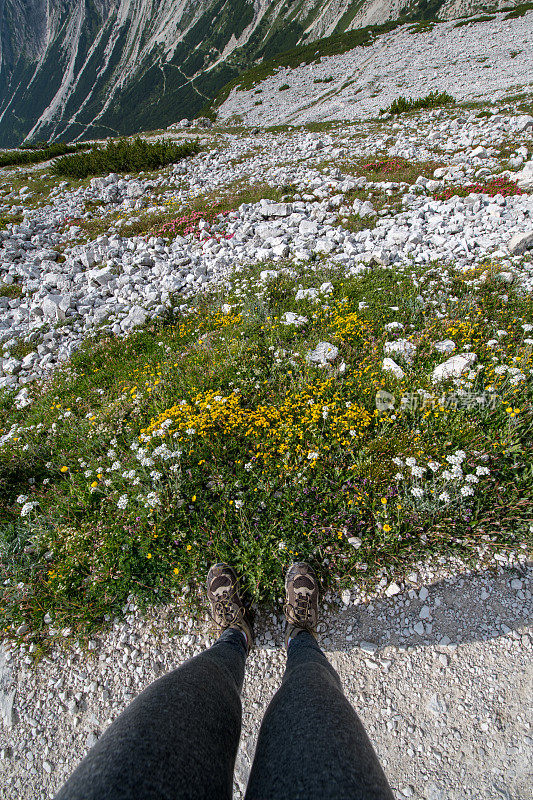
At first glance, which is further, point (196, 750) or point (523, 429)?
point (523, 429)

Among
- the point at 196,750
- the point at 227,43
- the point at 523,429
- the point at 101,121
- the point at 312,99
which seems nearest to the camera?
the point at 196,750

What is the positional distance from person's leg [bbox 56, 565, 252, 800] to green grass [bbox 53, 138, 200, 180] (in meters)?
27.8

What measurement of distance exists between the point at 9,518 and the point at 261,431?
3927mm

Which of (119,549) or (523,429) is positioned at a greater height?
(119,549)

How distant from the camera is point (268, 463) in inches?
190

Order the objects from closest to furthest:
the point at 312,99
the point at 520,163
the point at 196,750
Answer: the point at 196,750
the point at 520,163
the point at 312,99

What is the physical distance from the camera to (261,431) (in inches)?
206

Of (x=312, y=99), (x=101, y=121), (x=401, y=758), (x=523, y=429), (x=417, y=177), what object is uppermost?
(x=101, y=121)

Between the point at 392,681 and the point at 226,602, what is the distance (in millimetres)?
1749

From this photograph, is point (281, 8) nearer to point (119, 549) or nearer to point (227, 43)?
point (227, 43)

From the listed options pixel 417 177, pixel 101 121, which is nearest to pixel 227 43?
pixel 101 121

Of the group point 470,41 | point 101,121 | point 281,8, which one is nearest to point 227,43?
point 281,8

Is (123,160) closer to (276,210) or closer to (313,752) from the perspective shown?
Answer: (276,210)

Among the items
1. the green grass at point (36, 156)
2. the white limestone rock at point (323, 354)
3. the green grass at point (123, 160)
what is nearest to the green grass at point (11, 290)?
the white limestone rock at point (323, 354)
